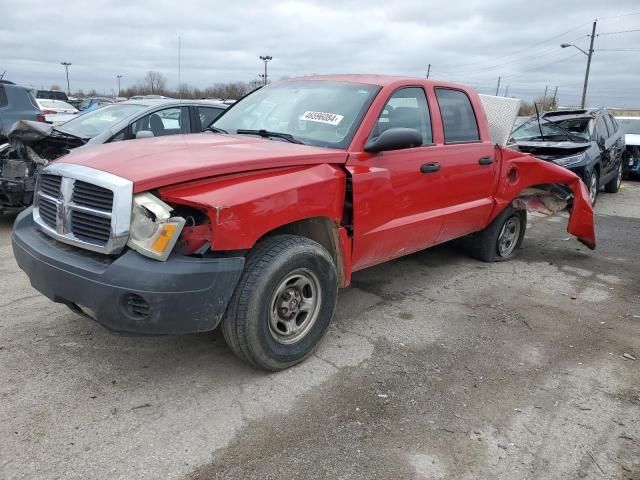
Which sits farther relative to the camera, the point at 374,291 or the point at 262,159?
the point at 374,291

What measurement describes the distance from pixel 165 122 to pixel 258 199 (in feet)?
15.5

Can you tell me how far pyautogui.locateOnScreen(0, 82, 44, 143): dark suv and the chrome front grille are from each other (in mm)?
5491

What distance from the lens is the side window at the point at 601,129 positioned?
10362 mm

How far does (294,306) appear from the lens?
3.38 meters

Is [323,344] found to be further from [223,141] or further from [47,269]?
[47,269]

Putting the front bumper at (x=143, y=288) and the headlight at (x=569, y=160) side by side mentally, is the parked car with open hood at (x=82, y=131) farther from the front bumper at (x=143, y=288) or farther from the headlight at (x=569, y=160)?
the headlight at (x=569, y=160)

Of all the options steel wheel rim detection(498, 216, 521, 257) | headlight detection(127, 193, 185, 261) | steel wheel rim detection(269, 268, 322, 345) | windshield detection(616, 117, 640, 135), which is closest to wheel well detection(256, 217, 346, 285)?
steel wheel rim detection(269, 268, 322, 345)

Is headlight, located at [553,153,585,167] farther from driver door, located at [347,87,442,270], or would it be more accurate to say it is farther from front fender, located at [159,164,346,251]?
front fender, located at [159,164,346,251]

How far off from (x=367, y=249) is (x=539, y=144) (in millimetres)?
7089

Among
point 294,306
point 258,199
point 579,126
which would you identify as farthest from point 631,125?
point 258,199

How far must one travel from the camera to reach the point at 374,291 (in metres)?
4.95

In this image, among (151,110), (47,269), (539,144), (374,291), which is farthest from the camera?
(539,144)

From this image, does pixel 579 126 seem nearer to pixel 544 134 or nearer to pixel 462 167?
pixel 544 134

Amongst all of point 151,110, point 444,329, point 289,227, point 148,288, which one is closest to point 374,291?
point 444,329
